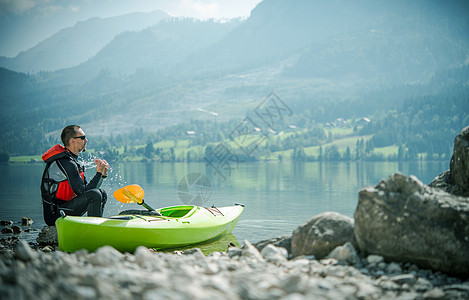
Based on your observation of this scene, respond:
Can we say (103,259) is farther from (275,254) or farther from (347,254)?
(347,254)

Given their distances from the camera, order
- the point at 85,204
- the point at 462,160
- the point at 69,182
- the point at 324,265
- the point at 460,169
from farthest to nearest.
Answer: the point at 85,204 → the point at 69,182 → the point at 460,169 → the point at 462,160 → the point at 324,265

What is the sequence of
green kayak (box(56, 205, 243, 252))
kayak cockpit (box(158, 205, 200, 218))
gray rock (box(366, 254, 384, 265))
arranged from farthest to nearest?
1. kayak cockpit (box(158, 205, 200, 218))
2. green kayak (box(56, 205, 243, 252))
3. gray rock (box(366, 254, 384, 265))

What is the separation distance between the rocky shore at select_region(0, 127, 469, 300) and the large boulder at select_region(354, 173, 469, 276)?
2 cm

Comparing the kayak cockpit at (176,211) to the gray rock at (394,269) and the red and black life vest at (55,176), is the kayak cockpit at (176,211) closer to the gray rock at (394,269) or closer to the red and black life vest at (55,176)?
the red and black life vest at (55,176)

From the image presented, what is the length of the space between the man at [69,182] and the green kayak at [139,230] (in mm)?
395

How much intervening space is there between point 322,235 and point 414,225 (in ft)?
5.61

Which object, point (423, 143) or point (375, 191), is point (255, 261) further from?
point (423, 143)

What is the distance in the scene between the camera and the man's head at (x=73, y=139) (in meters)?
10.1

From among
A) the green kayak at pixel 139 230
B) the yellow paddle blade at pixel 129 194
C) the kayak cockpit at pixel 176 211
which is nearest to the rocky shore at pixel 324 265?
the green kayak at pixel 139 230

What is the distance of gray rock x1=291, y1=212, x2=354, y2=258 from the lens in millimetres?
8281

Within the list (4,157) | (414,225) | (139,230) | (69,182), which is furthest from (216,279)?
(4,157)

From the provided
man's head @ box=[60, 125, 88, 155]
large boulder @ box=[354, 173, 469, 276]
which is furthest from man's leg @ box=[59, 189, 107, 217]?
large boulder @ box=[354, 173, 469, 276]

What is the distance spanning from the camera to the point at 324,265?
7.71 metres

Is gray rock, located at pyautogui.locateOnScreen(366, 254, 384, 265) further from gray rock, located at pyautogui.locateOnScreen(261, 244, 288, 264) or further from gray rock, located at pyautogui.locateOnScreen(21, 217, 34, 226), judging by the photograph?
gray rock, located at pyautogui.locateOnScreen(21, 217, 34, 226)
